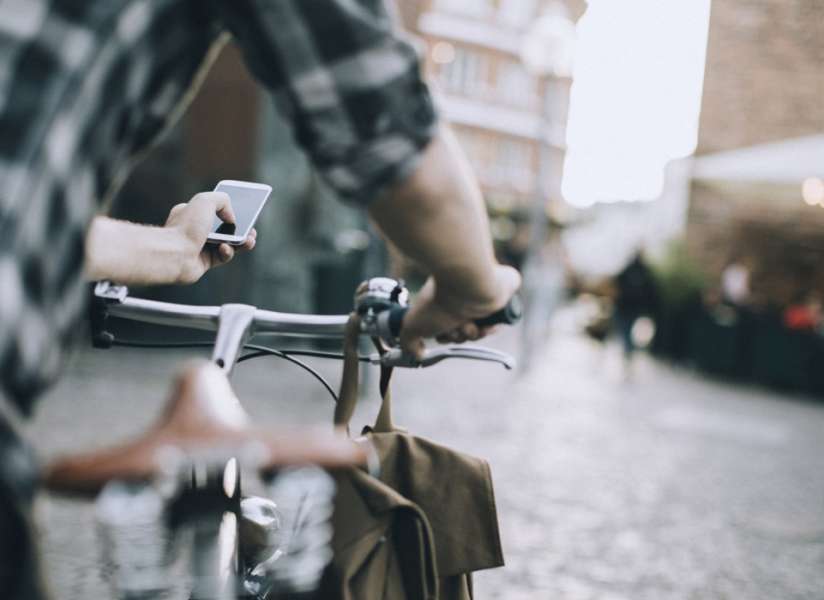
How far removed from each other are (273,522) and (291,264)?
312 inches

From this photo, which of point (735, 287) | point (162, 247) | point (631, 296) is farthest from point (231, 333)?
point (735, 287)

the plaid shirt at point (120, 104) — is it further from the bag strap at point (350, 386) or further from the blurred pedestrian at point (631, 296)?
the blurred pedestrian at point (631, 296)

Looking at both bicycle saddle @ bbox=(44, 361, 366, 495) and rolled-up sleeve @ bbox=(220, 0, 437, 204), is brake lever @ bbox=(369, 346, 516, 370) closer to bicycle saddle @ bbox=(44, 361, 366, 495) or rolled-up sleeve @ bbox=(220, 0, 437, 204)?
rolled-up sleeve @ bbox=(220, 0, 437, 204)

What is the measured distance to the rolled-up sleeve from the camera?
38.0 inches

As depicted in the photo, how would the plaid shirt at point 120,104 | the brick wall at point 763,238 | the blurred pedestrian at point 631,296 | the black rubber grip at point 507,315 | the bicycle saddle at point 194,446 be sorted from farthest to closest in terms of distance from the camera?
1. the brick wall at point 763,238
2. the blurred pedestrian at point 631,296
3. the black rubber grip at point 507,315
4. the plaid shirt at point 120,104
5. the bicycle saddle at point 194,446

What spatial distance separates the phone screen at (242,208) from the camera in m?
1.64

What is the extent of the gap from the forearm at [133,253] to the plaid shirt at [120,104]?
36 cm

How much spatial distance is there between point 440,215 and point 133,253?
63cm

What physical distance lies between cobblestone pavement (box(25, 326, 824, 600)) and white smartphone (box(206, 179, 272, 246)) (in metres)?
0.78

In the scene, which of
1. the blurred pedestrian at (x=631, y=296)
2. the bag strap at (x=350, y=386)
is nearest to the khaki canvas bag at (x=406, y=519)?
the bag strap at (x=350, y=386)

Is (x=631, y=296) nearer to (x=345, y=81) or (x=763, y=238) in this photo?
(x=763, y=238)

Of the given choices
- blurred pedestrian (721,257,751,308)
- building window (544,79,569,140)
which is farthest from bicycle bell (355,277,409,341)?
building window (544,79,569,140)

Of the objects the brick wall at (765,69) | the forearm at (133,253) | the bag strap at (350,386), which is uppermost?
the brick wall at (765,69)

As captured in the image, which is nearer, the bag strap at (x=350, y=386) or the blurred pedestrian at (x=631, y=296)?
the bag strap at (x=350, y=386)
